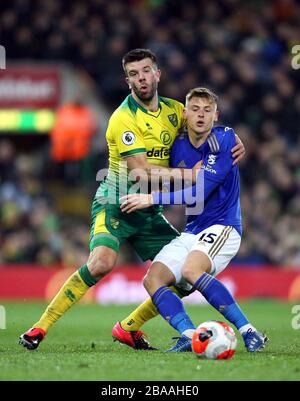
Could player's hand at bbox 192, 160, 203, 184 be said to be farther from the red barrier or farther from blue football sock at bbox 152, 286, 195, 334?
the red barrier

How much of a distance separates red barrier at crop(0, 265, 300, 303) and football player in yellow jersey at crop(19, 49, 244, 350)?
318 inches

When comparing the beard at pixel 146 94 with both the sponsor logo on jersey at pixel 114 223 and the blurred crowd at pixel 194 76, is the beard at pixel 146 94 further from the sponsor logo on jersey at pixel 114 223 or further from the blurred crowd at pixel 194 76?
the blurred crowd at pixel 194 76

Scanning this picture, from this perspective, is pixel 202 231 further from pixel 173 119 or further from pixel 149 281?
pixel 173 119

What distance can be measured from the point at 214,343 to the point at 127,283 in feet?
31.8

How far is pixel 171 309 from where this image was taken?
768 centimetres

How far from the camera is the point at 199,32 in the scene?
1966 cm

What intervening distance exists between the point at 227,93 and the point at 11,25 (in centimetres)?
428

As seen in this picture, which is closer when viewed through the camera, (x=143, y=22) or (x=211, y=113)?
(x=211, y=113)

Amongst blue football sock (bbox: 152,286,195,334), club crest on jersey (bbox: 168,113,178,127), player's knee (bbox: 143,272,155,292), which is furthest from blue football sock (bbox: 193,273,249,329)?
club crest on jersey (bbox: 168,113,178,127)

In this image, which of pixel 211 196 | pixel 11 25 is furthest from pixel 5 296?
pixel 211 196

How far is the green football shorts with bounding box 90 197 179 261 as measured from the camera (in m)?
8.21
